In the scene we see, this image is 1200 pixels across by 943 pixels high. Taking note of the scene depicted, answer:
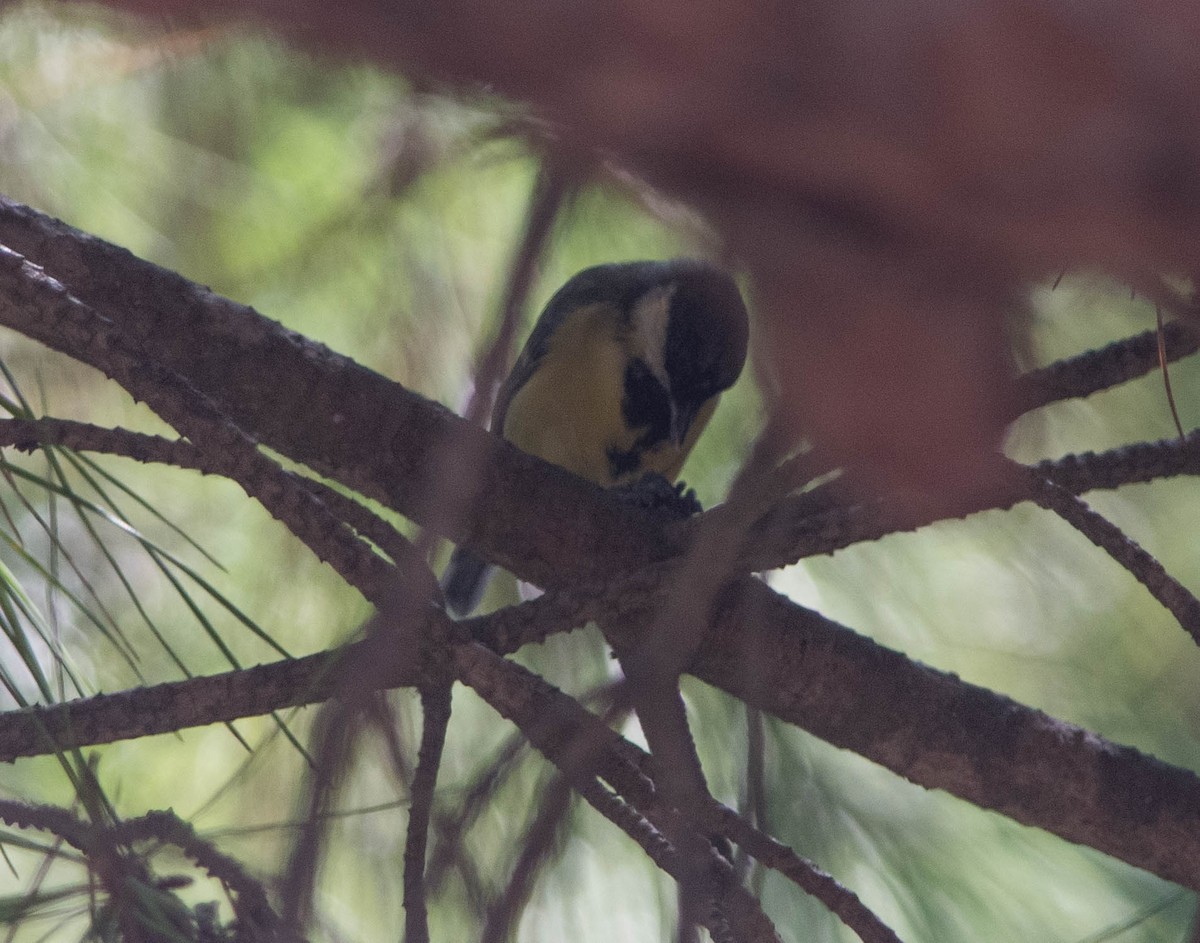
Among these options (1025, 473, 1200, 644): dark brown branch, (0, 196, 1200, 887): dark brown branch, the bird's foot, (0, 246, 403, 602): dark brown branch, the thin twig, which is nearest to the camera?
the thin twig

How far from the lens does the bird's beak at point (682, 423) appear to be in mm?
1924

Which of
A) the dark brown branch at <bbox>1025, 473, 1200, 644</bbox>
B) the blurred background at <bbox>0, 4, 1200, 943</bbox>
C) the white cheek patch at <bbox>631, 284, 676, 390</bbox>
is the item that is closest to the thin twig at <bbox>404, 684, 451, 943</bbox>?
the blurred background at <bbox>0, 4, 1200, 943</bbox>

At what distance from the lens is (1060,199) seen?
1.32 ft

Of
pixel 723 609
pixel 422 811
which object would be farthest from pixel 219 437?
pixel 723 609

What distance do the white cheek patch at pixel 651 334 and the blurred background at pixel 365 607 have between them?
201 millimetres

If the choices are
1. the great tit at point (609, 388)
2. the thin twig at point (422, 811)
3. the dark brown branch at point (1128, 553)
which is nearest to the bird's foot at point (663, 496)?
the great tit at point (609, 388)

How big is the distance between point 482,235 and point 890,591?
0.72 meters

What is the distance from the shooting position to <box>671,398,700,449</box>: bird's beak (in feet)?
6.31

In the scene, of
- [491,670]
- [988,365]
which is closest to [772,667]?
[491,670]

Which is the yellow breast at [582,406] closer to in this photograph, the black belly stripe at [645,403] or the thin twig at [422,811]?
the black belly stripe at [645,403]

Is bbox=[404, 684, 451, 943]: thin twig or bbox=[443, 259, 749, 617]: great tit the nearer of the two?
bbox=[404, 684, 451, 943]: thin twig

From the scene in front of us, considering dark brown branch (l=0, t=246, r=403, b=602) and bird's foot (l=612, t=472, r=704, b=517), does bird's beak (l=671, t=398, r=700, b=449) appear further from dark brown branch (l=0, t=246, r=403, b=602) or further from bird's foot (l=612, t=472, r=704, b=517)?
dark brown branch (l=0, t=246, r=403, b=602)

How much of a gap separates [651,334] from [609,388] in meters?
0.12

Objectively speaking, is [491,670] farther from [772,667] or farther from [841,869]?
[841,869]
